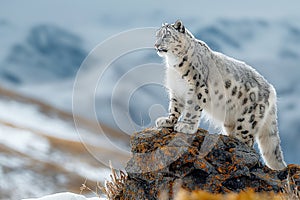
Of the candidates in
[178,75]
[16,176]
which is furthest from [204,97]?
[16,176]

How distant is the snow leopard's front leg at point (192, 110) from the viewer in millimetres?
10930

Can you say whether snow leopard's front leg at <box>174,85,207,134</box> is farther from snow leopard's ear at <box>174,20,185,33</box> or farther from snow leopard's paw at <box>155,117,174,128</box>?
snow leopard's ear at <box>174,20,185,33</box>

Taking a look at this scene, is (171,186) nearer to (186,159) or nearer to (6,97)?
(186,159)

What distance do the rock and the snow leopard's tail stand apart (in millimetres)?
1075

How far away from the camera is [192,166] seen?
416 inches

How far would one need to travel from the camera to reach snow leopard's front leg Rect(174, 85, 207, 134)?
35.9 feet

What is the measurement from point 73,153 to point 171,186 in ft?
242

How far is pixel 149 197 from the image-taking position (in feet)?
35.0

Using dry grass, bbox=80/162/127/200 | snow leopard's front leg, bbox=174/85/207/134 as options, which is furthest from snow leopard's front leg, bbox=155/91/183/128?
dry grass, bbox=80/162/127/200

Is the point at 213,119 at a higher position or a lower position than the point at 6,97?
lower

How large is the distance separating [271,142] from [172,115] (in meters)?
2.36

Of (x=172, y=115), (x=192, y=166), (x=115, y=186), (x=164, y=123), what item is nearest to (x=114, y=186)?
(x=115, y=186)

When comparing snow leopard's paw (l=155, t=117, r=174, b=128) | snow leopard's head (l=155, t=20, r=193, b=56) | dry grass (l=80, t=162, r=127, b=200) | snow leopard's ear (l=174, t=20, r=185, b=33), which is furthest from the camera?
dry grass (l=80, t=162, r=127, b=200)

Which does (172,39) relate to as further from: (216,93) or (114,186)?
(114,186)
